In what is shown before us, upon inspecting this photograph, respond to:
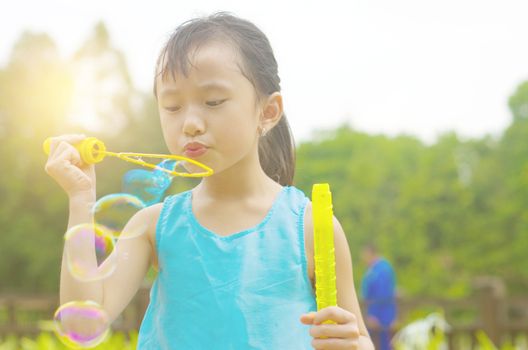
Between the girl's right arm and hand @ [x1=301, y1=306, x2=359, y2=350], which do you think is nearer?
hand @ [x1=301, y1=306, x2=359, y2=350]

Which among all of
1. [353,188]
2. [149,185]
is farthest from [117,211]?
[353,188]

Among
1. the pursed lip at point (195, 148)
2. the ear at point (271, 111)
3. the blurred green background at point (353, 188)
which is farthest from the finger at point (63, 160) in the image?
the blurred green background at point (353, 188)

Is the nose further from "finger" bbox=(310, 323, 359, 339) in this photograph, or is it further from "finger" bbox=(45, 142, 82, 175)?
"finger" bbox=(310, 323, 359, 339)

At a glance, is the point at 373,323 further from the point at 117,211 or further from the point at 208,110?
the point at 208,110

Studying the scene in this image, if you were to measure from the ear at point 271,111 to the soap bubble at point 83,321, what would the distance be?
61cm

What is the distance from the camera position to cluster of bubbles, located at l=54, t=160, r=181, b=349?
5.89 feet

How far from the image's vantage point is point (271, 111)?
2072 mm

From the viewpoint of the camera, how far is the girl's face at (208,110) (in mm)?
1812


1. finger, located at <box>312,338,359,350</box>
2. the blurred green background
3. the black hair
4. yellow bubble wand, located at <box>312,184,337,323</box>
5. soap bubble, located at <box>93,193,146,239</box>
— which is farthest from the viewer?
the blurred green background

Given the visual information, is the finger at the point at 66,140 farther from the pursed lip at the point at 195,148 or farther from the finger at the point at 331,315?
the finger at the point at 331,315

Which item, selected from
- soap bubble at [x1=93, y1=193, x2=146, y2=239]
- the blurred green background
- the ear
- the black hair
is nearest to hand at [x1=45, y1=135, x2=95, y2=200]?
soap bubble at [x1=93, y1=193, x2=146, y2=239]

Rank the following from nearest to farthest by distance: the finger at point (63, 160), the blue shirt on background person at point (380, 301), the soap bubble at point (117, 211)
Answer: the finger at point (63, 160) < the soap bubble at point (117, 211) < the blue shirt on background person at point (380, 301)

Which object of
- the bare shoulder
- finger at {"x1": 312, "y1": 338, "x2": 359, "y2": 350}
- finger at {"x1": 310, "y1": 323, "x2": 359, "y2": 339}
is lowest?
finger at {"x1": 312, "y1": 338, "x2": 359, "y2": 350}

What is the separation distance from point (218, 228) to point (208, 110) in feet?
1.03
